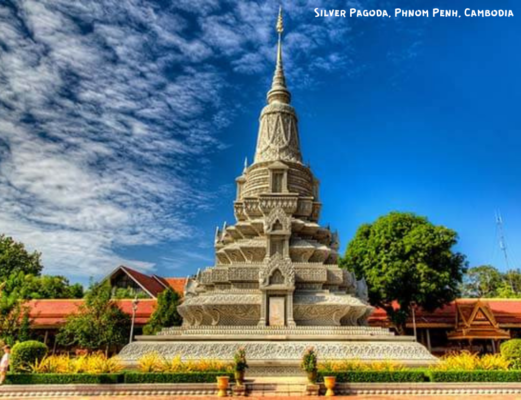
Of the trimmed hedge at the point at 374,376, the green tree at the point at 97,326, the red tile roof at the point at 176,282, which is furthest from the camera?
the red tile roof at the point at 176,282

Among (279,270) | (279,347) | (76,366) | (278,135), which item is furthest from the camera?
(278,135)

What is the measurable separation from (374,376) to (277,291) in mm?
6789

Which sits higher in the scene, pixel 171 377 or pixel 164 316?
pixel 164 316

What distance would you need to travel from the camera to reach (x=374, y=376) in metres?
14.2

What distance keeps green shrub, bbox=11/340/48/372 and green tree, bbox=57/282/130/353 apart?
15.2 m

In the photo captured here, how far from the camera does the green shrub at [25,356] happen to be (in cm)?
1466

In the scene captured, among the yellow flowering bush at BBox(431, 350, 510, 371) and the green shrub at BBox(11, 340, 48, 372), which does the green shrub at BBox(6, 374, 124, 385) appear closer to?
the green shrub at BBox(11, 340, 48, 372)

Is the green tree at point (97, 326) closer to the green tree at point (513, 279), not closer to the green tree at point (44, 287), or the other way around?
the green tree at point (44, 287)

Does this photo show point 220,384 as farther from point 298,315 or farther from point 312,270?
point 312,270

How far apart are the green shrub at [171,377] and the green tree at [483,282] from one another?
49.7 metres

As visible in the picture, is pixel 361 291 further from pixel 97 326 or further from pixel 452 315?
pixel 97 326

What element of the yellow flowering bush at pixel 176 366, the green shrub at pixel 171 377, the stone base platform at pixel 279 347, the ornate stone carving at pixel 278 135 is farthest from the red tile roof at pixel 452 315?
the green shrub at pixel 171 377

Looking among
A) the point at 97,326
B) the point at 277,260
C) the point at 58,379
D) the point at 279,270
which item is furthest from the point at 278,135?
the point at 97,326

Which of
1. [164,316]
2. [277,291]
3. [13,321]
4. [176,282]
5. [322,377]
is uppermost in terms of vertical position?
[176,282]
